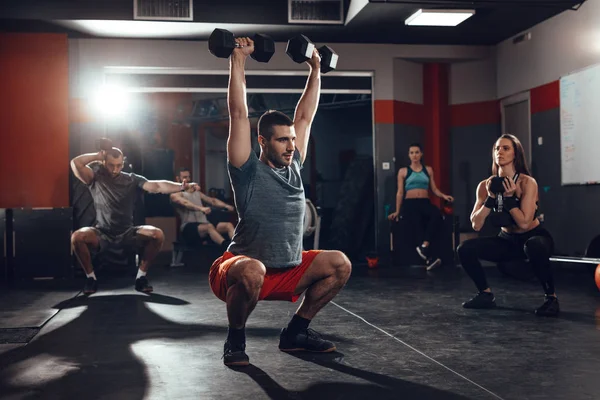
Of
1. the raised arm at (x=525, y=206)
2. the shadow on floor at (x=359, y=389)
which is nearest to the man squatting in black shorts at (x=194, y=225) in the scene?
the raised arm at (x=525, y=206)

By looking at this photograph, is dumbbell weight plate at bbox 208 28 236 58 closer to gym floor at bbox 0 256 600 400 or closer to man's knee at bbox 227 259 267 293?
man's knee at bbox 227 259 267 293

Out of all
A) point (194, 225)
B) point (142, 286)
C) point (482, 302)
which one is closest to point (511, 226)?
point (482, 302)

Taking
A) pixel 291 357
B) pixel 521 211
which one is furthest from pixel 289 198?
pixel 521 211

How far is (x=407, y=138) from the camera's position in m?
8.80

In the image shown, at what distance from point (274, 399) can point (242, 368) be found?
20.5 inches

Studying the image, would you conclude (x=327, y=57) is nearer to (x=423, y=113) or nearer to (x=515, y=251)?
(x=515, y=251)

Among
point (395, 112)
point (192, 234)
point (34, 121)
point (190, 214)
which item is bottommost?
point (192, 234)

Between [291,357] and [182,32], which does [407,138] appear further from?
[291,357]

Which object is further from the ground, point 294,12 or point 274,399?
point 294,12

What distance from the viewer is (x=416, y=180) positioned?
25.4 feet

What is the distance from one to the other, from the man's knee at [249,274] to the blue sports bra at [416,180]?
5.06m

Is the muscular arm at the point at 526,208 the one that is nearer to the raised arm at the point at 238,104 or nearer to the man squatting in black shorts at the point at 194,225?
the raised arm at the point at 238,104

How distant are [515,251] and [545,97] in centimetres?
370

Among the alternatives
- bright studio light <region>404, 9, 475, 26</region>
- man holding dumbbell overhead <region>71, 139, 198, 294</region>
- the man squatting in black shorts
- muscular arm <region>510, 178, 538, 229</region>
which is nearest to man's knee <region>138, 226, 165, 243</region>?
man holding dumbbell overhead <region>71, 139, 198, 294</region>
